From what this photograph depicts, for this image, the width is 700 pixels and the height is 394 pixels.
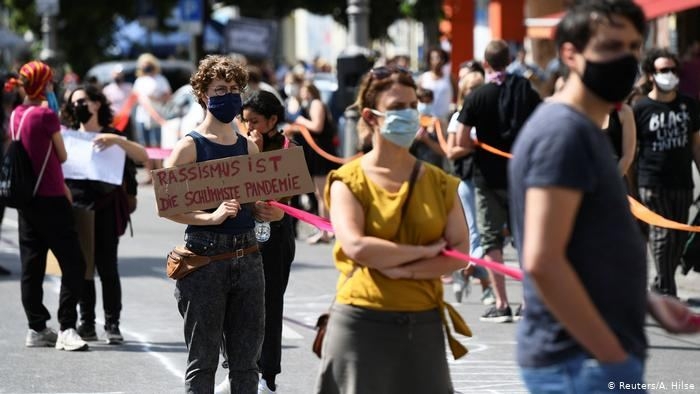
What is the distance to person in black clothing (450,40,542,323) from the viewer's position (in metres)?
10.6

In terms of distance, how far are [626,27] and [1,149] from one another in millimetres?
11536

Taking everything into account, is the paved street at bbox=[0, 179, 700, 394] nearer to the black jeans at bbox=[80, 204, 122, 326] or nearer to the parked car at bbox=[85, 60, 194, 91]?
the black jeans at bbox=[80, 204, 122, 326]

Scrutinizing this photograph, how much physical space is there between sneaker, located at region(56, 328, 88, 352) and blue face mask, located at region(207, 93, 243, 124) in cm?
334

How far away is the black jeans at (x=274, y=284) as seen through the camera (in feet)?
25.1

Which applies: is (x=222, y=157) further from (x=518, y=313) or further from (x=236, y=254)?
(x=518, y=313)

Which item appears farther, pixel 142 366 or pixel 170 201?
pixel 142 366

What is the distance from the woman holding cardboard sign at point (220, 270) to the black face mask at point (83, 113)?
10.3 feet

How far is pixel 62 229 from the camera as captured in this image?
941cm

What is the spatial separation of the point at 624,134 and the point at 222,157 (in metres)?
4.23

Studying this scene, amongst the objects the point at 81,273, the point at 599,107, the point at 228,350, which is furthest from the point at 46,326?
the point at 599,107

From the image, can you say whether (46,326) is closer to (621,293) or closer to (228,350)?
(228,350)

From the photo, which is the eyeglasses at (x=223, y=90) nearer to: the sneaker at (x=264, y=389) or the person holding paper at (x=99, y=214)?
the sneaker at (x=264, y=389)

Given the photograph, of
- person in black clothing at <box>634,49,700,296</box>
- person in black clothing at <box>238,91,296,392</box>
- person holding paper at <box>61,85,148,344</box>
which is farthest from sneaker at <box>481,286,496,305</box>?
person in black clothing at <box>238,91,296,392</box>

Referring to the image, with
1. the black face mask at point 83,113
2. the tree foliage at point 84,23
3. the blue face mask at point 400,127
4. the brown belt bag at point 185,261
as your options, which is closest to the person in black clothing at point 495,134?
the black face mask at point 83,113
